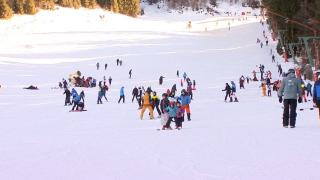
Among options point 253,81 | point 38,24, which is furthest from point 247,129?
point 38,24

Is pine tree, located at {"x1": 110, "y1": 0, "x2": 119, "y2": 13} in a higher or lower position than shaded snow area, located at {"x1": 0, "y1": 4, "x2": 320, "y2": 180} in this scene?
higher

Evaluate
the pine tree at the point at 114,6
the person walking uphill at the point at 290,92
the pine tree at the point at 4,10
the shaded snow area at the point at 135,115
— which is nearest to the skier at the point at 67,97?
the shaded snow area at the point at 135,115

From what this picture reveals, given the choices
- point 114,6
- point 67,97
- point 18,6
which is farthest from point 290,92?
point 114,6

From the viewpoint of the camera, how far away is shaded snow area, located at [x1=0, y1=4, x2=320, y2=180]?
24.4 feet

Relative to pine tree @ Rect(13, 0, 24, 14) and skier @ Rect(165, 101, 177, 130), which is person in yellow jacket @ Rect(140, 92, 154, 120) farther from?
pine tree @ Rect(13, 0, 24, 14)

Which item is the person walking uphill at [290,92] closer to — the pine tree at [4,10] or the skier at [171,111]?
the skier at [171,111]

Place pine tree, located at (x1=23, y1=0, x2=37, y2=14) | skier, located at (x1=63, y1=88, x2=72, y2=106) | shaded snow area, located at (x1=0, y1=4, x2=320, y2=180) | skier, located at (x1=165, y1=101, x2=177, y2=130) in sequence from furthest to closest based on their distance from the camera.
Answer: pine tree, located at (x1=23, y1=0, x2=37, y2=14)
skier, located at (x1=63, y1=88, x2=72, y2=106)
skier, located at (x1=165, y1=101, x2=177, y2=130)
shaded snow area, located at (x1=0, y1=4, x2=320, y2=180)

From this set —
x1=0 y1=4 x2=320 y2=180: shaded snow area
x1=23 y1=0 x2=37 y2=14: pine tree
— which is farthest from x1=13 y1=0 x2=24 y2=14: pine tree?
x1=0 y1=4 x2=320 y2=180: shaded snow area

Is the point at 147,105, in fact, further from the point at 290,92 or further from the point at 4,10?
the point at 4,10

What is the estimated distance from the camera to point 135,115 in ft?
66.5

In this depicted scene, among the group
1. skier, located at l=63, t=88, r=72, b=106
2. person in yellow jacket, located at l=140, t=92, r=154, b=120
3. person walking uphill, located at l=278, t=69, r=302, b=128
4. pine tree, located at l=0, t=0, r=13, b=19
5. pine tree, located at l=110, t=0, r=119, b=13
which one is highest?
pine tree, located at l=110, t=0, r=119, b=13

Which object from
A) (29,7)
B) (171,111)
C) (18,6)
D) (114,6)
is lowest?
(171,111)

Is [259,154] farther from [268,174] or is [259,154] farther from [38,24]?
[38,24]

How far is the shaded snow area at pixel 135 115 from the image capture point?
745 cm
